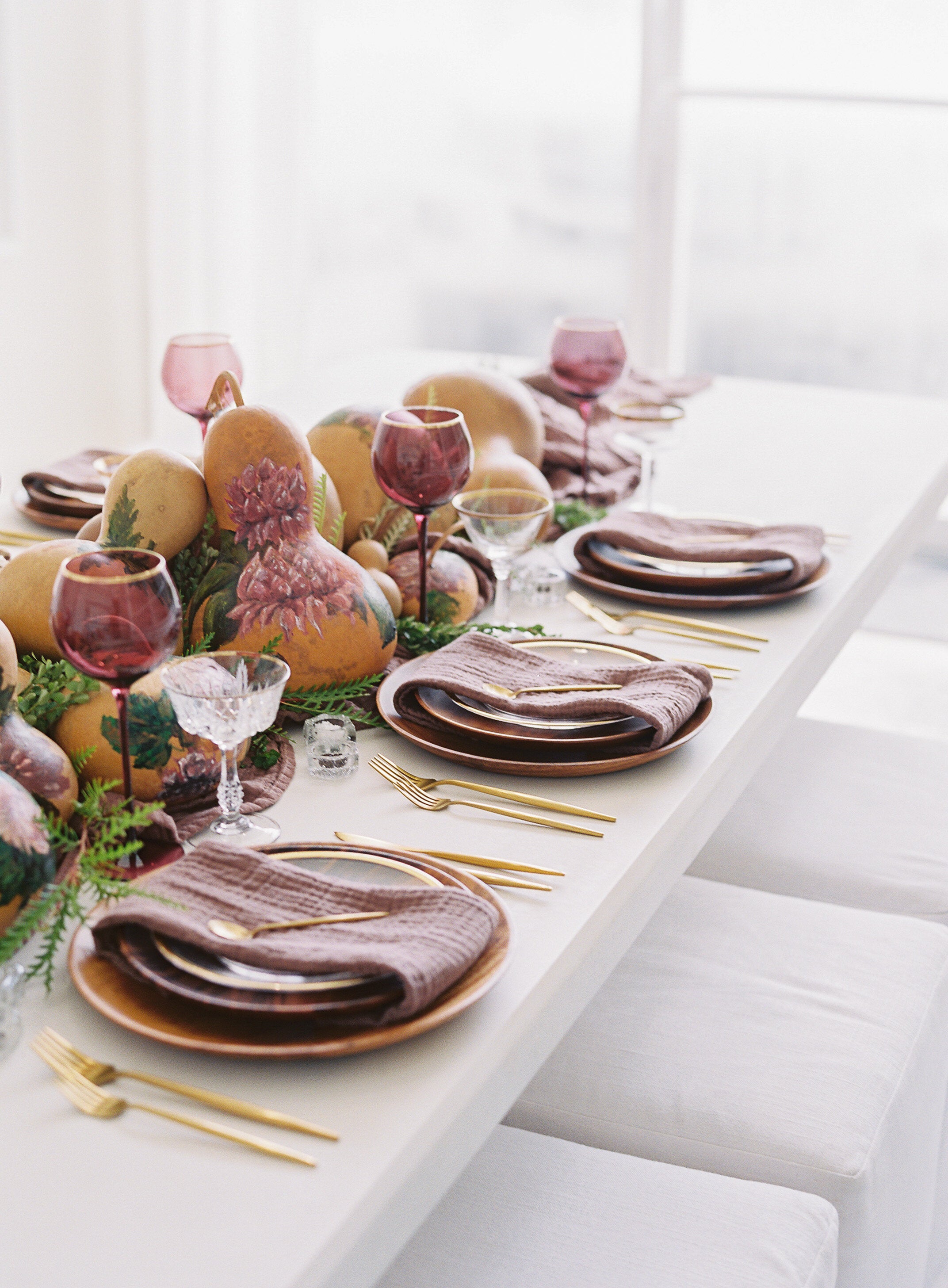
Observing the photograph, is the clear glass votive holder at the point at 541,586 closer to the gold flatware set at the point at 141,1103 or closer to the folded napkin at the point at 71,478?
the folded napkin at the point at 71,478

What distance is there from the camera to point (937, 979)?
1.31 m

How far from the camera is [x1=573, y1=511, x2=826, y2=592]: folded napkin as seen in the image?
1.42 m

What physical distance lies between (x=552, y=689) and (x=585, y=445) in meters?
0.65

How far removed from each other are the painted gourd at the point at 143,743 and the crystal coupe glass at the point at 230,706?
0.02m

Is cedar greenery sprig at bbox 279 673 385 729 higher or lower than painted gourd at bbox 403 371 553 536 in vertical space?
lower

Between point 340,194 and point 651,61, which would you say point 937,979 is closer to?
point 651,61

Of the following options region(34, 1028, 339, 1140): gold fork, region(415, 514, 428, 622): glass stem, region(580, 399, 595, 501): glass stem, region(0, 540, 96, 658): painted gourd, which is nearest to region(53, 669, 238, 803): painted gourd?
region(0, 540, 96, 658): painted gourd

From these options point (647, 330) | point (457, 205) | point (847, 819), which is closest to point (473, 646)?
point (847, 819)

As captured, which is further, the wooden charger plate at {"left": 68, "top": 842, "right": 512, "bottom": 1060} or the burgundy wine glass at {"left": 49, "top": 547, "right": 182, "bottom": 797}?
the burgundy wine glass at {"left": 49, "top": 547, "right": 182, "bottom": 797}

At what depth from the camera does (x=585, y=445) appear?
5.60 ft

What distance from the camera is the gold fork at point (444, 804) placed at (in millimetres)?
970

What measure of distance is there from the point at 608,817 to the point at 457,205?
4.08 metres

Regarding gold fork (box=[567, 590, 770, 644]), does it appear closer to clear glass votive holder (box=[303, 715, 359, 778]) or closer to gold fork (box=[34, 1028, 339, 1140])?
clear glass votive holder (box=[303, 715, 359, 778])

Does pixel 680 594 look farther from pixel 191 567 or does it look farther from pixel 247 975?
pixel 247 975
